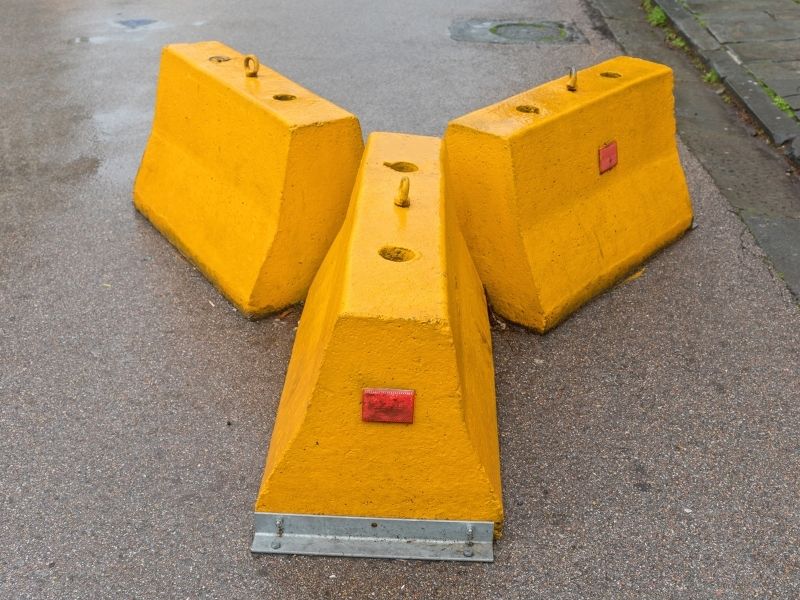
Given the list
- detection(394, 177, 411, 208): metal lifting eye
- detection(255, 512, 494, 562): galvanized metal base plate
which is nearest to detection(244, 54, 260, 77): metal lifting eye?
detection(394, 177, 411, 208): metal lifting eye

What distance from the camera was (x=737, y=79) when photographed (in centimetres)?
755

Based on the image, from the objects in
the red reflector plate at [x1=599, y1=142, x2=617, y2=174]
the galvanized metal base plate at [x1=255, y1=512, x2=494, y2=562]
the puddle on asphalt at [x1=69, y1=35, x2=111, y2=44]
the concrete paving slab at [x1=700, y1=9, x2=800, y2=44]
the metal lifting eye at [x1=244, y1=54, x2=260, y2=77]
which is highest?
the metal lifting eye at [x1=244, y1=54, x2=260, y2=77]

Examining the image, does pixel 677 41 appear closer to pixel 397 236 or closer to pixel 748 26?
pixel 748 26

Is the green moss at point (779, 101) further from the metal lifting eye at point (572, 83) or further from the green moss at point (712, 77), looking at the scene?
the metal lifting eye at point (572, 83)

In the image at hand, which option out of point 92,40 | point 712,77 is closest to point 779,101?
point 712,77

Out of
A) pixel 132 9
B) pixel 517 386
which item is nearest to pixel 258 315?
pixel 517 386

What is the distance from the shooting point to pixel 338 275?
3330 mm

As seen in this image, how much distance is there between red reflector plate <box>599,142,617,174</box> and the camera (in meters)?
4.63

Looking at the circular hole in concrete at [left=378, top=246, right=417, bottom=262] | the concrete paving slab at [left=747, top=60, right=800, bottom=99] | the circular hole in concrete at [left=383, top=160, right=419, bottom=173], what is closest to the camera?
the circular hole in concrete at [left=378, top=246, right=417, bottom=262]

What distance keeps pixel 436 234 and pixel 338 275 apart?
397 mm

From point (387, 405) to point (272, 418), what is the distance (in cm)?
93

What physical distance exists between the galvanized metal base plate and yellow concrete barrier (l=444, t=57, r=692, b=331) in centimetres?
143

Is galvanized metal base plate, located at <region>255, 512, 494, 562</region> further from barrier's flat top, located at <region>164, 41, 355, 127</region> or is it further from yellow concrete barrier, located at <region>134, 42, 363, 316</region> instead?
barrier's flat top, located at <region>164, 41, 355, 127</region>

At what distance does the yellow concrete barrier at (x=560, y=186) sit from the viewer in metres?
4.20
